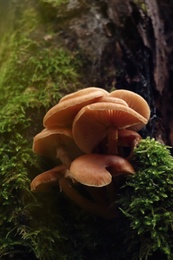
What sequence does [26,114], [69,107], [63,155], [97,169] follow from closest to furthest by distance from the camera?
[97,169]
[69,107]
[63,155]
[26,114]

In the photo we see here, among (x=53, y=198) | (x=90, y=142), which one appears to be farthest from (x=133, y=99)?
(x=53, y=198)

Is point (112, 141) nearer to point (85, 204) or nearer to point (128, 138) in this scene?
point (128, 138)

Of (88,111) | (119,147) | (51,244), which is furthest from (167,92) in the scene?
(51,244)

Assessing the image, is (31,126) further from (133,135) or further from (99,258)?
(99,258)

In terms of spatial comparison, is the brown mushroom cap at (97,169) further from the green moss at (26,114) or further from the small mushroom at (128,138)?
the green moss at (26,114)

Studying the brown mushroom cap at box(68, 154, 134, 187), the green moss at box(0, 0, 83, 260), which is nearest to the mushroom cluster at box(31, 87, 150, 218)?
the brown mushroom cap at box(68, 154, 134, 187)

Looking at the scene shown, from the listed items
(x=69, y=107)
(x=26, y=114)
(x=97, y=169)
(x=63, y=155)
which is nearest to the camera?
(x=97, y=169)

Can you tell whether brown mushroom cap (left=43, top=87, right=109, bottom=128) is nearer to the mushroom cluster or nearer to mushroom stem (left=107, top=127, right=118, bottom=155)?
the mushroom cluster
